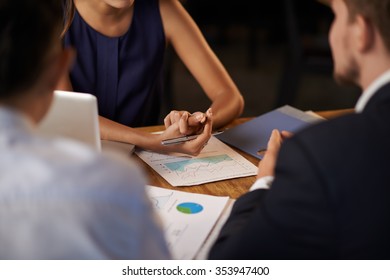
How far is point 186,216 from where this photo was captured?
4.03 ft

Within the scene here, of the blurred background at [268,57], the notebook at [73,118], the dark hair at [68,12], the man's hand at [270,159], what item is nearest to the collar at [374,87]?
the man's hand at [270,159]

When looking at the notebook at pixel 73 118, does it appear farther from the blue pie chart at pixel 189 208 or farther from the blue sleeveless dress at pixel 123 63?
the blue sleeveless dress at pixel 123 63

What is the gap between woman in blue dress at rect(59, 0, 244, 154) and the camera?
1989 millimetres

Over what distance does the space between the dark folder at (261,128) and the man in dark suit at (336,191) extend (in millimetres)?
669

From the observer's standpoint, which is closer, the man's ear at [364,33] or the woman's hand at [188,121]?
the man's ear at [364,33]

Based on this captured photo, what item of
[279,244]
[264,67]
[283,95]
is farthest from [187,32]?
[264,67]

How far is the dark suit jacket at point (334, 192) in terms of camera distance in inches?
32.3

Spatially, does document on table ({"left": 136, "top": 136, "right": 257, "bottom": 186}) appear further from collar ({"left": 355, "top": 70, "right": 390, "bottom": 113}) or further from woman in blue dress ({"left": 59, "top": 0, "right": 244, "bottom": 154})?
collar ({"left": 355, "top": 70, "right": 390, "bottom": 113})

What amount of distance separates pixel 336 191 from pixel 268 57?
4.75 metres

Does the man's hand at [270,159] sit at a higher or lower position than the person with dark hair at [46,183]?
lower

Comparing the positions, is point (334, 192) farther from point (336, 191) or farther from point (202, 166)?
point (202, 166)

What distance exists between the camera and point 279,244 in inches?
34.7

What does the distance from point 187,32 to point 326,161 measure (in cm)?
135
